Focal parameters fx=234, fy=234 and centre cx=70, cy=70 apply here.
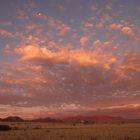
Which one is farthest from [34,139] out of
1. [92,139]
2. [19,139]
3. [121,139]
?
[121,139]

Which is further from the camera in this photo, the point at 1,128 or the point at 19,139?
the point at 1,128

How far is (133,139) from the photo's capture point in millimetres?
25719

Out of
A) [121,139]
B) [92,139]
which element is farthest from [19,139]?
[121,139]

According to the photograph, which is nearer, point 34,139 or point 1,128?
point 34,139

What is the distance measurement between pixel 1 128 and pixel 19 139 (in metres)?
28.9

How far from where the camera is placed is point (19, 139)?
25391 millimetres

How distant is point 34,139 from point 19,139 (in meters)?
1.63

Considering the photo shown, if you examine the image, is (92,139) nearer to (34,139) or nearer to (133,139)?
(133,139)

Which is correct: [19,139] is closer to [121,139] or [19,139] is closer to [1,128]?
[121,139]

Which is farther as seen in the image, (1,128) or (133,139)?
(1,128)

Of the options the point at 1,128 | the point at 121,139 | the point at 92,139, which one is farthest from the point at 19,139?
the point at 1,128

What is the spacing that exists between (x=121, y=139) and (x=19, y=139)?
11.1 meters

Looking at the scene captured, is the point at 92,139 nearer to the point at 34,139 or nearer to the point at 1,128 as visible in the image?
the point at 34,139

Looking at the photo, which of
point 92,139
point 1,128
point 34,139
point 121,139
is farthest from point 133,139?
point 1,128
